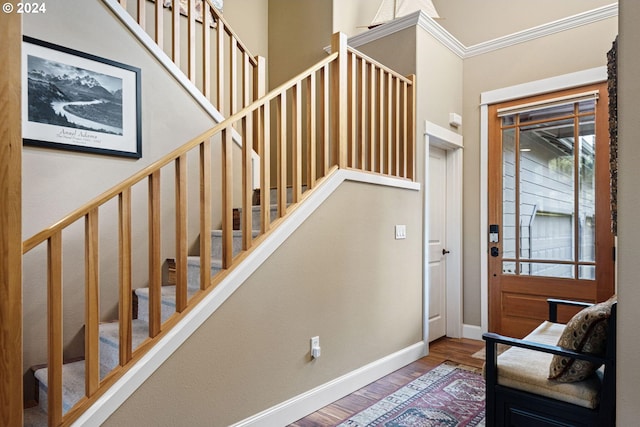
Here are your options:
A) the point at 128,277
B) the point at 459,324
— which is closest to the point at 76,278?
the point at 128,277

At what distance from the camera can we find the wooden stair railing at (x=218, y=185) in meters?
1.58

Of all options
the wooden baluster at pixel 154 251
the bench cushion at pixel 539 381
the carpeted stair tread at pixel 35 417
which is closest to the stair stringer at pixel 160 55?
the wooden baluster at pixel 154 251

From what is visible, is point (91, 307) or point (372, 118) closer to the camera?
point (91, 307)

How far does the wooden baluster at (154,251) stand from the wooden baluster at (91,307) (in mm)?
228

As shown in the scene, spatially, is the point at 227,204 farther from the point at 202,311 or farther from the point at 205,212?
the point at 202,311

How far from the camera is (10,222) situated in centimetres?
136

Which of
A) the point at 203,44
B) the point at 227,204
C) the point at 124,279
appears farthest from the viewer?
the point at 203,44

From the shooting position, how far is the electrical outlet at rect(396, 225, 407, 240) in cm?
329

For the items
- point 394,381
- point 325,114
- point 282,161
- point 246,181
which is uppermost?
point 325,114

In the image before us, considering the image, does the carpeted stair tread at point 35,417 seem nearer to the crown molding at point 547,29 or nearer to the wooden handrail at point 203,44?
the wooden handrail at point 203,44

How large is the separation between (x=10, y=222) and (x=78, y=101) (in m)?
1.37

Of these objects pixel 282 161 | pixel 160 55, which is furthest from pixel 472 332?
pixel 160 55

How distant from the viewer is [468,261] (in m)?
4.11

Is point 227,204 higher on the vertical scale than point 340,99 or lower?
lower
